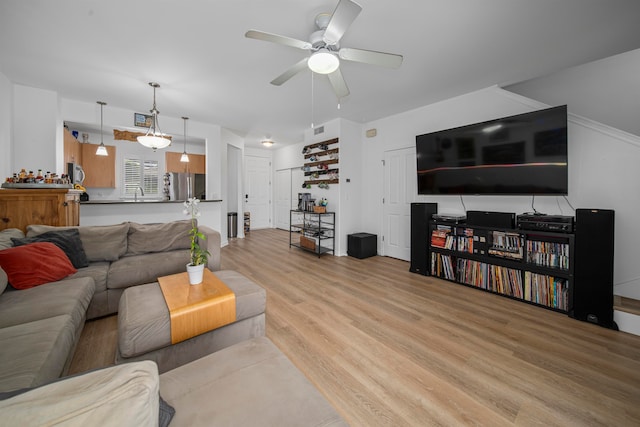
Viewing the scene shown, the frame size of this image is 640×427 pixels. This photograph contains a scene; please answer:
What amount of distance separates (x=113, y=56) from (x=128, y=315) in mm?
2891

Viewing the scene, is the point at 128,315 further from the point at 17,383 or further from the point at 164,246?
the point at 164,246

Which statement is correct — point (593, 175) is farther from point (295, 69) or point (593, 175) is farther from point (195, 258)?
point (195, 258)

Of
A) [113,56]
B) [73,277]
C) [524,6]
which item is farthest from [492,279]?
[113,56]

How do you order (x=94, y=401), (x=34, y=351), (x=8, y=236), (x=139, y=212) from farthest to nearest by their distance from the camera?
(x=139, y=212)
(x=8, y=236)
(x=34, y=351)
(x=94, y=401)

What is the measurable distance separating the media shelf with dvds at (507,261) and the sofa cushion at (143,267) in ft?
11.1

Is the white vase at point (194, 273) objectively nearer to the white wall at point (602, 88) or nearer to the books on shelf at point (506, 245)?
the books on shelf at point (506, 245)

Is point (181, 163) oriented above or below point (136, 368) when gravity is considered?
above

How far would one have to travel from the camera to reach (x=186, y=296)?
1.77 metres

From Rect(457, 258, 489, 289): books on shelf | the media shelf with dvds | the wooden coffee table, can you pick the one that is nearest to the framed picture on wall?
the wooden coffee table

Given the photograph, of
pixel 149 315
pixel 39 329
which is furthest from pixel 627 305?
pixel 39 329

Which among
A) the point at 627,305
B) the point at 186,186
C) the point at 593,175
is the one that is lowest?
the point at 627,305

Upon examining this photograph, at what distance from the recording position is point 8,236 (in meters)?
2.32

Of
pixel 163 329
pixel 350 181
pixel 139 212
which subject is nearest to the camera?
pixel 163 329

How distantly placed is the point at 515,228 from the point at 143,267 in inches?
166
